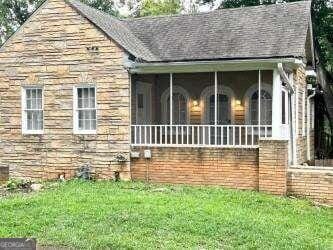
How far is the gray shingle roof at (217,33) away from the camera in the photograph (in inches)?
630

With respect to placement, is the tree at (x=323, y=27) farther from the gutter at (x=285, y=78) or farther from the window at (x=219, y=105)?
the gutter at (x=285, y=78)

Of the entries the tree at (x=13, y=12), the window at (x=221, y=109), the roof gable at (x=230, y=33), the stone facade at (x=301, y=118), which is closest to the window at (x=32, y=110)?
the roof gable at (x=230, y=33)

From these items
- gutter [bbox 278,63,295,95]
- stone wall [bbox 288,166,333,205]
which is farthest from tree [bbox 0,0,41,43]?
stone wall [bbox 288,166,333,205]

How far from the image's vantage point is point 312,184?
14445mm

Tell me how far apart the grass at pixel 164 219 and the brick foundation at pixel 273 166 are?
0.52m

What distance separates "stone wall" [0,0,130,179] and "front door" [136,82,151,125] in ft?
6.61

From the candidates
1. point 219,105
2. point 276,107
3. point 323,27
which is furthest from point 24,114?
point 323,27

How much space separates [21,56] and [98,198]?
6.97 meters

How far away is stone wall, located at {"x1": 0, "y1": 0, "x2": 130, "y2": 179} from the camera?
16.3 meters

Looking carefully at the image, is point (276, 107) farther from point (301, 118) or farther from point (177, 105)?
point (177, 105)

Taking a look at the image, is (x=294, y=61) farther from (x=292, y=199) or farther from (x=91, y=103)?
(x=91, y=103)

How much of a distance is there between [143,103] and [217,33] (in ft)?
11.7

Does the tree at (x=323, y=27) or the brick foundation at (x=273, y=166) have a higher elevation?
the tree at (x=323, y=27)

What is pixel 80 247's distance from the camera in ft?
28.5
